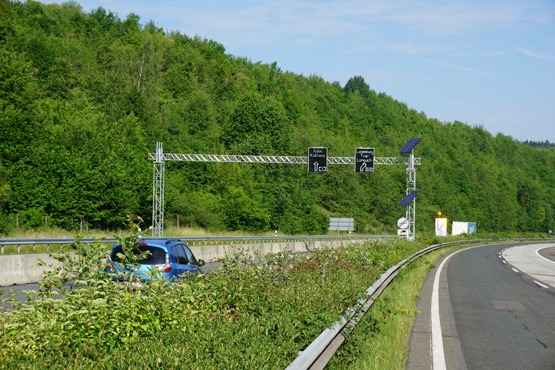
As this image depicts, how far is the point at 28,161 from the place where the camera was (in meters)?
58.7

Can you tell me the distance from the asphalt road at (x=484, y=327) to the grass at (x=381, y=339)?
0.21m

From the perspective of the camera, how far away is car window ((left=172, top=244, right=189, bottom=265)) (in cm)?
1636

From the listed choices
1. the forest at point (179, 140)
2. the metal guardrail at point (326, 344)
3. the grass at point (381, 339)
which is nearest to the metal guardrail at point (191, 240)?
the metal guardrail at point (326, 344)

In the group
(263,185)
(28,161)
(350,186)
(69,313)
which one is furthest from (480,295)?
(350,186)

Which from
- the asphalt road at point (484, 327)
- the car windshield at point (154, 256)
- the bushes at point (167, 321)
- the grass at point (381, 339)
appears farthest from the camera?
the car windshield at point (154, 256)

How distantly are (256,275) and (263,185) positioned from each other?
79141mm

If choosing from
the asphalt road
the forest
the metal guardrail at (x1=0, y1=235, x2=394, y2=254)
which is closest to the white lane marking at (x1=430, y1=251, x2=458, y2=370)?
the asphalt road

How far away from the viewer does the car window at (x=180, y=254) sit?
16359 millimetres

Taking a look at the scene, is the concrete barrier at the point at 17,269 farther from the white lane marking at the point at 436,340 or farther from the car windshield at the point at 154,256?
the white lane marking at the point at 436,340

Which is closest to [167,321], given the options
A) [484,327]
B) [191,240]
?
[484,327]

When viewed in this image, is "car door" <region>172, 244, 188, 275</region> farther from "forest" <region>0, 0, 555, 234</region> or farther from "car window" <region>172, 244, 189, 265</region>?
"forest" <region>0, 0, 555, 234</region>

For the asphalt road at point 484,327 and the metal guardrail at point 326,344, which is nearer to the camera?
the metal guardrail at point 326,344

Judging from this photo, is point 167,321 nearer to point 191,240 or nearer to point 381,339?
point 381,339

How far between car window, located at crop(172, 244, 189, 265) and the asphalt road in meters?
5.35
